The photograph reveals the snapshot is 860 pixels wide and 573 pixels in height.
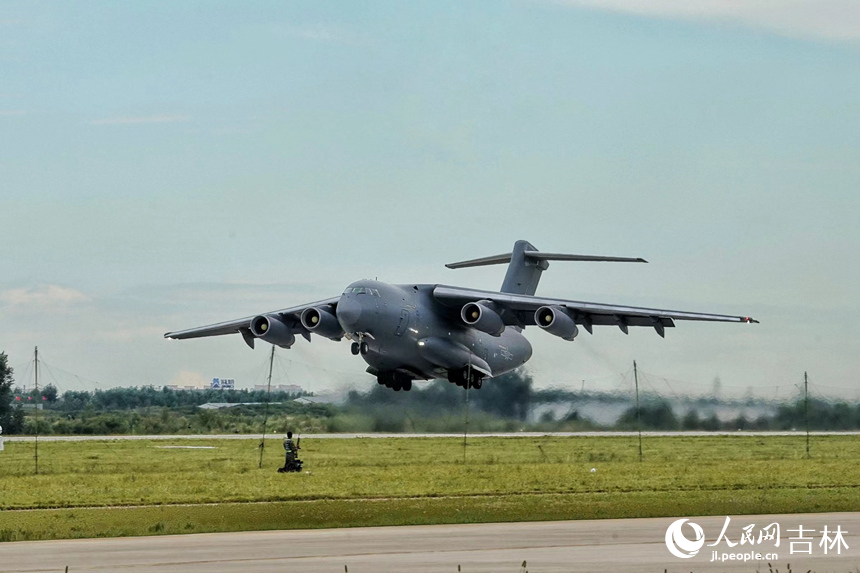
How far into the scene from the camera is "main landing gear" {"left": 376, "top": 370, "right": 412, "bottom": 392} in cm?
3200

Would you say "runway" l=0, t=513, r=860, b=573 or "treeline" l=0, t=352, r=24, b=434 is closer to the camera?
"runway" l=0, t=513, r=860, b=573

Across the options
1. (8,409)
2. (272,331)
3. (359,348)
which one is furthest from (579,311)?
(8,409)

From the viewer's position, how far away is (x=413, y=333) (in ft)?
96.6

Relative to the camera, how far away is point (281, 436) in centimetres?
4472

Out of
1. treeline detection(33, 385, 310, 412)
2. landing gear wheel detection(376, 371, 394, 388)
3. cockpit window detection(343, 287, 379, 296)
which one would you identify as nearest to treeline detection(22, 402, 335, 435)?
treeline detection(33, 385, 310, 412)

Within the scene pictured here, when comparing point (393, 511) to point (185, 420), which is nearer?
point (393, 511)

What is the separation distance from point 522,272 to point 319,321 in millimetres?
8751

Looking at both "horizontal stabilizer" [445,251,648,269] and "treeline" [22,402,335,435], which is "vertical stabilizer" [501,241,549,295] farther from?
"treeline" [22,402,335,435]

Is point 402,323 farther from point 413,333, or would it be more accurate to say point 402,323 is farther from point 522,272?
point 522,272

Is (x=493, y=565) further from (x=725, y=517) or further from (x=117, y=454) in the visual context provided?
(x=117, y=454)

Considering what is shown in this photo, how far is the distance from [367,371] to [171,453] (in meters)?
7.68

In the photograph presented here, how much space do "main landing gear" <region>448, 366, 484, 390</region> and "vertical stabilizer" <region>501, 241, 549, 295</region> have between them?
4.55 meters

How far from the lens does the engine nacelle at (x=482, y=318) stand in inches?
1158

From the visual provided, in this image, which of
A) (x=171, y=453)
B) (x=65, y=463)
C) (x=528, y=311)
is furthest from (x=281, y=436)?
(x=528, y=311)
